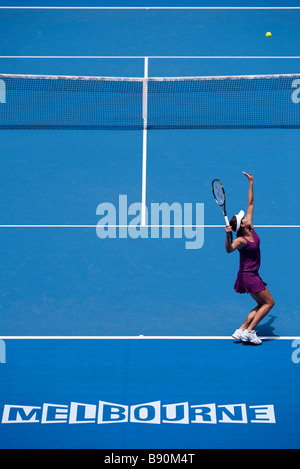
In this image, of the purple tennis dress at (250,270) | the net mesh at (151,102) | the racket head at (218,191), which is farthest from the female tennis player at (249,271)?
the net mesh at (151,102)

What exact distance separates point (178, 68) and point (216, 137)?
11.8 feet

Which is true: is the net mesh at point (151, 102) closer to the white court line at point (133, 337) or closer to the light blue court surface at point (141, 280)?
the light blue court surface at point (141, 280)

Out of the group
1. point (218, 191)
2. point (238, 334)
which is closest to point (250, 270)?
→ point (238, 334)

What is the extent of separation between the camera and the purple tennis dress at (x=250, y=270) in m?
11.0

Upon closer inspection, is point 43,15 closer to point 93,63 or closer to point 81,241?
point 93,63

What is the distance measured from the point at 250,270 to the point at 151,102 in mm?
8760

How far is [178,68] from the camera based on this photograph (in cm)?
2033

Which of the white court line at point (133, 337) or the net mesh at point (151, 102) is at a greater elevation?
the net mesh at point (151, 102)

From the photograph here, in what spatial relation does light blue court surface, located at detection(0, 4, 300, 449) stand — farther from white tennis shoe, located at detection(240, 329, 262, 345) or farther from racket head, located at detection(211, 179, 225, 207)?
racket head, located at detection(211, 179, 225, 207)

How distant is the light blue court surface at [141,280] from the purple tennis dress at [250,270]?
0.96 m

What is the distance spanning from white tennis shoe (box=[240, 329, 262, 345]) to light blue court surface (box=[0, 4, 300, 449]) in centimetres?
11

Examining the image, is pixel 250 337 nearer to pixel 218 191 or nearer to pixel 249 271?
pixel 249 271

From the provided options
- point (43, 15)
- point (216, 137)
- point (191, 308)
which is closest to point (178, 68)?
point (216, 137)

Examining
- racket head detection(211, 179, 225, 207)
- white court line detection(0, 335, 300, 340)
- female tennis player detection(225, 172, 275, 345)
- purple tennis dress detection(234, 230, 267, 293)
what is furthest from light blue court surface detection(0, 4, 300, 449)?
racket head detection(211, 179, 225, 207)
